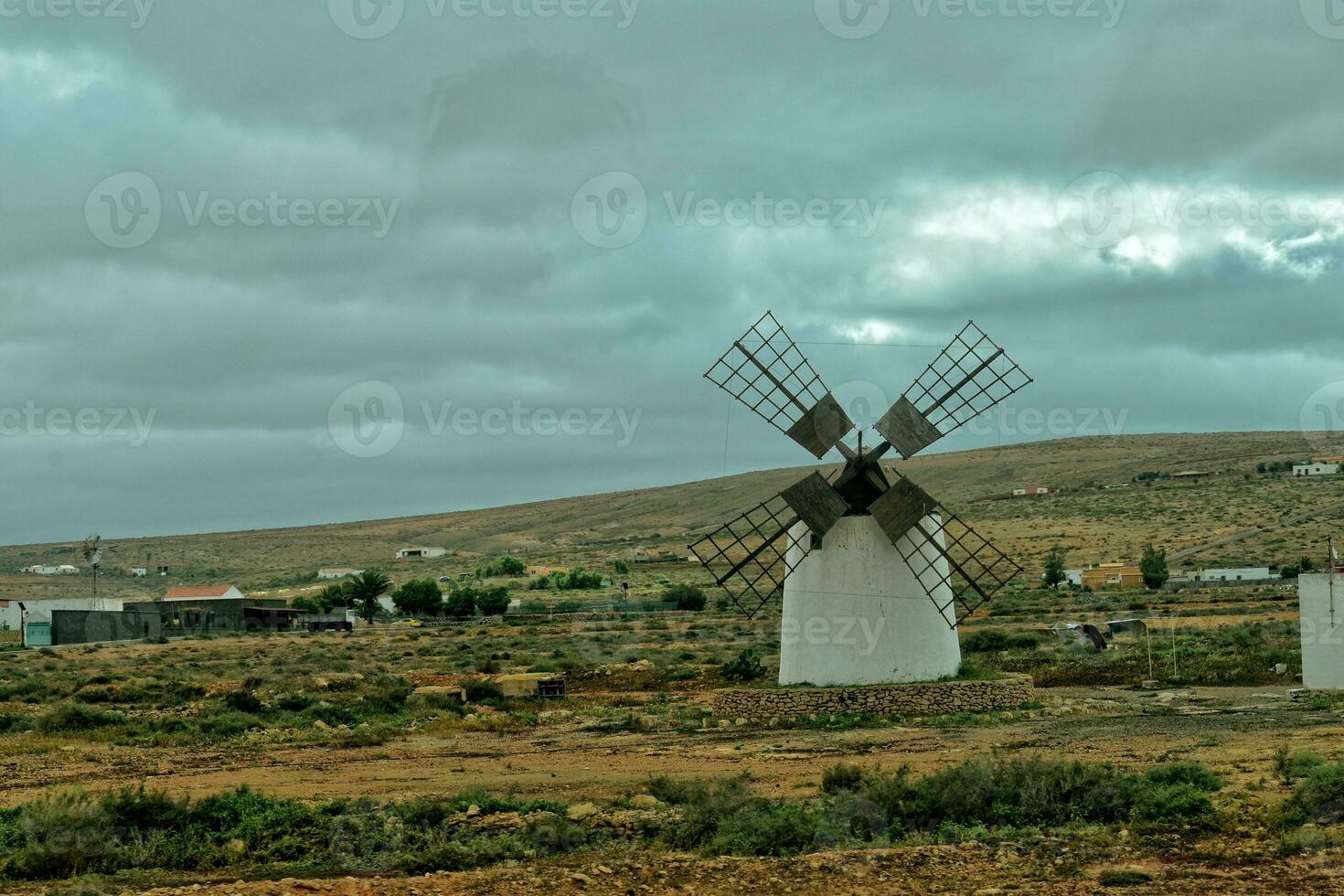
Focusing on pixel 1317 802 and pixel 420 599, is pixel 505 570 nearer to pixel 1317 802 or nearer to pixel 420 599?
pixel 420 599

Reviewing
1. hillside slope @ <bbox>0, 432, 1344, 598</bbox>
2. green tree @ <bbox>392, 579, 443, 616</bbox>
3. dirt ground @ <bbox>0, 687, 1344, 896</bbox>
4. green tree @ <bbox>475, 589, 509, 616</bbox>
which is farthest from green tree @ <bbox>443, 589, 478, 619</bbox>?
dirt ground @ <bbox>0, 687, 1344, 896</bbox>

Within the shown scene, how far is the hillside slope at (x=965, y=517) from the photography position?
89062 millimetres

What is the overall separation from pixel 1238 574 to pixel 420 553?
94.1 m

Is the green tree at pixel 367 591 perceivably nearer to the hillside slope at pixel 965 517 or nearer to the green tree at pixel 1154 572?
the hillside slope at pixel 965 517

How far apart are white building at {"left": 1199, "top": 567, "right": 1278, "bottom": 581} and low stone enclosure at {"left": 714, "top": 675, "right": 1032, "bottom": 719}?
45.9m

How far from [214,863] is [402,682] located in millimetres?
19775

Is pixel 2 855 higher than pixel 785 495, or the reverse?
pixel 785 495

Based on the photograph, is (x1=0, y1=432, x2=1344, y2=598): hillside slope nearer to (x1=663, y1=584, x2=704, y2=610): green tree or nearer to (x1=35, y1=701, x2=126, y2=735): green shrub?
(x1=663, y1=584, x2=704, y2=610): green tree

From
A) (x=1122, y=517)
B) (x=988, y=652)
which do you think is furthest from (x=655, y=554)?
(x=988, y=652)

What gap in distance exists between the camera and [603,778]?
1788 cm

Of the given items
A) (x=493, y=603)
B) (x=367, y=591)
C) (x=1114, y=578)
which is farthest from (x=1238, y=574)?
(x=367, y=591)

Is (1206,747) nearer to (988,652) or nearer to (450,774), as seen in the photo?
(450,774)

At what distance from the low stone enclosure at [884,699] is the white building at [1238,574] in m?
45.9

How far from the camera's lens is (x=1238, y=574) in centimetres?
6725
